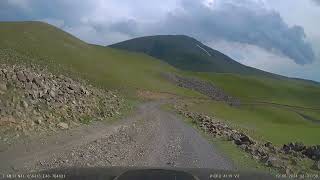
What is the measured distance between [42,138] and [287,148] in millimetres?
16961

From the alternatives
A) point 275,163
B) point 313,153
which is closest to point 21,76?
point 275,163

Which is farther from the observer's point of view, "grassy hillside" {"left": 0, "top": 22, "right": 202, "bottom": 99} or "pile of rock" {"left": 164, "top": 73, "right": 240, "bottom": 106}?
"pile of rock" {"left": 164, "top": 73, "right": 240, "bottom": 106}

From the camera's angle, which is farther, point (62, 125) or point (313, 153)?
point (313, 153)

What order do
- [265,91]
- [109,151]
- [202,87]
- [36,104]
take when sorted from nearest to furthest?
[109,151], [36,104], [202,87], [265,91]

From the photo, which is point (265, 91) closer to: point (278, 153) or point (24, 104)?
point (278, 153)

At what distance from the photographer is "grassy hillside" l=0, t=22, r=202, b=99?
9594cm

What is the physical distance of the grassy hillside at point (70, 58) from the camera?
A: 315 ft

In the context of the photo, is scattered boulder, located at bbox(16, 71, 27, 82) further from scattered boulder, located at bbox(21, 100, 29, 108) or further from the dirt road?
the dirt road

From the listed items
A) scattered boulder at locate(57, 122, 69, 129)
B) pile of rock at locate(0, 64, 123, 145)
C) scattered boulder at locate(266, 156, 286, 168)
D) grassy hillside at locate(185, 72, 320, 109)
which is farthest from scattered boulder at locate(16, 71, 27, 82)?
grassy hillside at locate(185, 72, 320, 109)

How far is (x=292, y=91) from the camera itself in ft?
546

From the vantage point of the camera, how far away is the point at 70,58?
111 metres

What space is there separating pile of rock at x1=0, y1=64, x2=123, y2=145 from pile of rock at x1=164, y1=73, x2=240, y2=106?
88066mm

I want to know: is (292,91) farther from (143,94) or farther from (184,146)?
(184,146)

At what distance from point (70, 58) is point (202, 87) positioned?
128 ft
